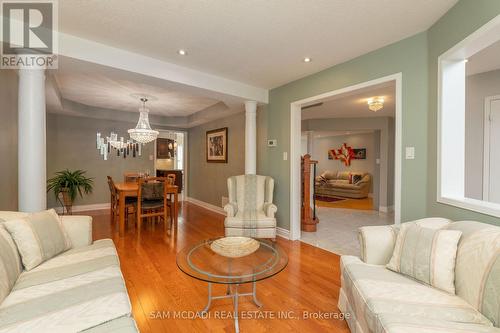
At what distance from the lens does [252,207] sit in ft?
12.0

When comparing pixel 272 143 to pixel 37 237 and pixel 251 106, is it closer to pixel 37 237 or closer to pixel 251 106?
pixel 251 106

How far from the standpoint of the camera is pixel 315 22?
2.04 metres

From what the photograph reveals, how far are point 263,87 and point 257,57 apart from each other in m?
1.12

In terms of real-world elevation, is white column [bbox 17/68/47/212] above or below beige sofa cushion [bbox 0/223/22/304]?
above

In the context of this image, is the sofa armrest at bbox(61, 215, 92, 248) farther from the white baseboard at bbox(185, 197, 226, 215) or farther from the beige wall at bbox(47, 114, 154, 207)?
the beige wall at bbox(47, 114, 154, 207)

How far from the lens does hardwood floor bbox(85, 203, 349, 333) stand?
1.68 metres

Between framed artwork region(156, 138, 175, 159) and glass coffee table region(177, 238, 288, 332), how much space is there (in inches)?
300

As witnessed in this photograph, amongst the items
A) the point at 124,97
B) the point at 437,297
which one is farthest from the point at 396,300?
the point at 124,97

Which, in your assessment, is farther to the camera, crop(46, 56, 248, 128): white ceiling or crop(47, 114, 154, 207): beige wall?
crop(47, 114, 154, 207): beige wall

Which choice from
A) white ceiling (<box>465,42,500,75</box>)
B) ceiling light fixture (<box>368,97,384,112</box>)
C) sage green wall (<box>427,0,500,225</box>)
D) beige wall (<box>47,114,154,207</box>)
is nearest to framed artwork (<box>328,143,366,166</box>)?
ceiling light fixture (<box>368,97,384,112</box>)

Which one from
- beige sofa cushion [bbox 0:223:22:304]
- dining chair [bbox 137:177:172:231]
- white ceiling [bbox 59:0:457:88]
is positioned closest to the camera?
beige sofa cushion [bbox 0:223:22:304]

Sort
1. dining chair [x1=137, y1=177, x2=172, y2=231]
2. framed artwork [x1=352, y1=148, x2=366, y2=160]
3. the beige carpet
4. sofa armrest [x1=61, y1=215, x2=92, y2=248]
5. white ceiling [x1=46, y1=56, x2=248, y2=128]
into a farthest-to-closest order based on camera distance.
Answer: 1. framed artwork [x1=352, y1=148, x2=366, y2=160]
2. dining chair [x1=137, y1=177, x2=172, y2=231]
3. the beige carpet
4. white ceiling [x1=46, y1=56, x2=248, y2=128]
5. sofa armrest [x1=61, y1=215, x2=92, y2=248]

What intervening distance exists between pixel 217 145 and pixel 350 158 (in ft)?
18.1

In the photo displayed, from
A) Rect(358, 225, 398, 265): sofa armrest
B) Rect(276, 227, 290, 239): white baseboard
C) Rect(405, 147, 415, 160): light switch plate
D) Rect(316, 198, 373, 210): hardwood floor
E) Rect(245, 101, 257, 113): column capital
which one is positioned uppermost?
Rect(245, 101, 257, 113): column capital
